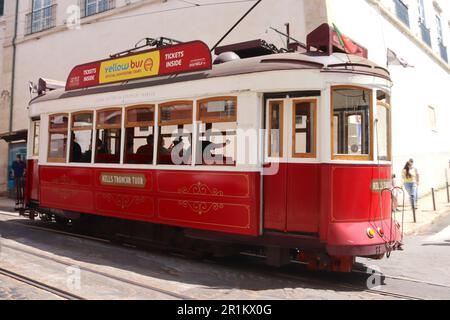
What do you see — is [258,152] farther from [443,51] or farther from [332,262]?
[443,51]

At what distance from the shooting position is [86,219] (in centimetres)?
825

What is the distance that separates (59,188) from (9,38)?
46.6 ft

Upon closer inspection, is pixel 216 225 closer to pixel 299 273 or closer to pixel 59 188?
pixel 299 273

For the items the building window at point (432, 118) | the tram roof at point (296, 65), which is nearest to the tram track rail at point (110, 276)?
the tram roof at point (296, 65)

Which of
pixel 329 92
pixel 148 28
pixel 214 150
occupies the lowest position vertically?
pixel 214 150

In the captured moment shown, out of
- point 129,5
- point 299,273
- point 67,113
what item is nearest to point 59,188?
point 67,113

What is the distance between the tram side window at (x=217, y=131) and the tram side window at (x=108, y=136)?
175cm

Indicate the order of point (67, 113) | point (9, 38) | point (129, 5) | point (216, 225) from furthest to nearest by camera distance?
point (9, 38), point (129, 5), point (67, 113), point (216, 225)

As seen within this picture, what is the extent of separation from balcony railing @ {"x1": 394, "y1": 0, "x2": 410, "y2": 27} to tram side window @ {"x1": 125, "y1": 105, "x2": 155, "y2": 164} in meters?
11.2

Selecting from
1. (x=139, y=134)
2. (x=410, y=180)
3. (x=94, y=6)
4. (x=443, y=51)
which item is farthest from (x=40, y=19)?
(x=443, y=51)

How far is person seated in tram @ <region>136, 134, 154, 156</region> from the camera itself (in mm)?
6756

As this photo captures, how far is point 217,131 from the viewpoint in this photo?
5992 mm

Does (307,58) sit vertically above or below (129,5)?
below
